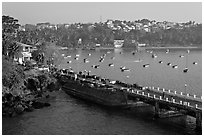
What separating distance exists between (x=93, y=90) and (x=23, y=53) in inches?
466

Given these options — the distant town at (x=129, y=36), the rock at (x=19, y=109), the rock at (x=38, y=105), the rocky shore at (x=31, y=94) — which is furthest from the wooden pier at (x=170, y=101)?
the distant town at (x=129, y=36)

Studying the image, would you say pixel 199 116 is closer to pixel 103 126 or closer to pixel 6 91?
pixel 103 126

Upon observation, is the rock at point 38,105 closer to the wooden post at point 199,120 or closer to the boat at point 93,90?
the boat at point 93,90

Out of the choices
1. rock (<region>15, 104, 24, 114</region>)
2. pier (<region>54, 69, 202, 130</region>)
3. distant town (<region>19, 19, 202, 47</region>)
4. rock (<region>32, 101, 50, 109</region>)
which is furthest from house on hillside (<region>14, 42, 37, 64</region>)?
distant town (<region>19, 19, 202, 47</region>)

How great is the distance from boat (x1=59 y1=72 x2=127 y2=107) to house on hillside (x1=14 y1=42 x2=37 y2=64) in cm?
480

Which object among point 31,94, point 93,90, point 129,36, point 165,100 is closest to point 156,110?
point 165,100

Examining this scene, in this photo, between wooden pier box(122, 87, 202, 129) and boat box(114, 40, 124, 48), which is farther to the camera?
boat box(114, 40, 124, 48)

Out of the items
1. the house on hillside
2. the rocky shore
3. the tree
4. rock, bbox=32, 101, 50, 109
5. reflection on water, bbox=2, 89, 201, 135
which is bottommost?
reflection on water, bbox=2, 89, 201, 135

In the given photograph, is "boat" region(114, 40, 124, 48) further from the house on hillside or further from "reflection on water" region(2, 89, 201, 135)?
"reflection on water" region(2, 89, 201, 135)

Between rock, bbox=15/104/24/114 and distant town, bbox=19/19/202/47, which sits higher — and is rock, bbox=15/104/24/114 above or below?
below

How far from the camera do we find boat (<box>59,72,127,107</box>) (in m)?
19.6

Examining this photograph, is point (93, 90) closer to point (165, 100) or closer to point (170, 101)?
point (165, 100)

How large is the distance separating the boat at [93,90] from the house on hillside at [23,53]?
4.80 m

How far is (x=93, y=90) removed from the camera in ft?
70.6
